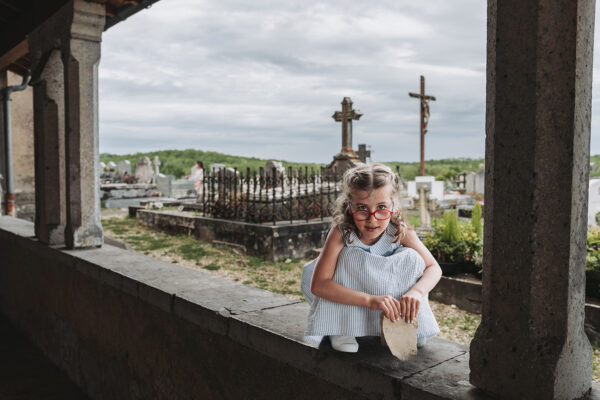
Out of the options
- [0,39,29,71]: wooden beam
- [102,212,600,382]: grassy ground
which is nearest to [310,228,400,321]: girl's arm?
[102,212,600,382]: grassy ground

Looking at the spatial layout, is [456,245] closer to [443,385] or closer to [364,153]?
[443,385]

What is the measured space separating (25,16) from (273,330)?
4.89 m

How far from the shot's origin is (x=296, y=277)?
21.4 feet

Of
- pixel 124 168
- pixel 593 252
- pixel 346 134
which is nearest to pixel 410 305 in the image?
pixel 593 252

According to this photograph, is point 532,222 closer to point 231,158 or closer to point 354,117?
point 354,117

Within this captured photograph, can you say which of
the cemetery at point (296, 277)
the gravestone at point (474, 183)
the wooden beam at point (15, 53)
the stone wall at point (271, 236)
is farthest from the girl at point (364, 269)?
the gravestone at point (474, 183)

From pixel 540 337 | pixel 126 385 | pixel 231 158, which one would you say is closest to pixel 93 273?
pixel 126 385

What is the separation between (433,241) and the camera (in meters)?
5.57

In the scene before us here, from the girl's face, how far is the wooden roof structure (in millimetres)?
3094

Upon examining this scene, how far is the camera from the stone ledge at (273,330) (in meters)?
1.52

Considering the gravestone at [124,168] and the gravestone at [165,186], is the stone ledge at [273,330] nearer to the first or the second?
the gravestone at [165,186]

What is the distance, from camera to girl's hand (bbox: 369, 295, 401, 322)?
1535 mm

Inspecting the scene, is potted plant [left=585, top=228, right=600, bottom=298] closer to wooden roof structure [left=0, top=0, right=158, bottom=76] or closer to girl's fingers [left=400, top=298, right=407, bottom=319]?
girl's fingers [left=400, top=298, right=407, bottom=319]

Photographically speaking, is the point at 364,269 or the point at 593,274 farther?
the point at 593,274
